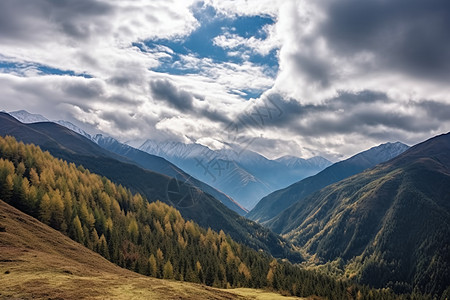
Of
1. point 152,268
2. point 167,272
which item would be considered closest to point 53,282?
point 167,272

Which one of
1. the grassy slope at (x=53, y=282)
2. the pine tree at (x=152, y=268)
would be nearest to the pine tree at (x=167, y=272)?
the pine tree at (x=152, y=268)

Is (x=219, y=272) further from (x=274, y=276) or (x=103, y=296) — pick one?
(x=103, y=296)

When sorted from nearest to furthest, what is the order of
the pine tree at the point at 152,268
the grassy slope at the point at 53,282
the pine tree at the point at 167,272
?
the grassy slope at the point at 53,282, the pine tree at the point at 167,272, the pine tree at the point at 152,268

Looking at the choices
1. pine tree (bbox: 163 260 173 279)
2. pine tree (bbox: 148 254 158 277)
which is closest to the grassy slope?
pine tree (bbox: 148 254 158 277)

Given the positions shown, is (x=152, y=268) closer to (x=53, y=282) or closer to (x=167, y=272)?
(x=167, y=272)

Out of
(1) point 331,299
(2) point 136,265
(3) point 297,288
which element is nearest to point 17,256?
(2) point 136,265

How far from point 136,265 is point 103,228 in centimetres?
4881

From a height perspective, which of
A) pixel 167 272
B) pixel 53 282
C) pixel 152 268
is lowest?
pixel 167 272

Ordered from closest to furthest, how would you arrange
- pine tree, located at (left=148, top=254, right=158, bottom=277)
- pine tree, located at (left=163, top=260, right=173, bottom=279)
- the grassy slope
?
the grassy slope < pine tree, located at (left=163, top=260, right=173, bottom=279) < pine tree, located at (left=148, top=254, right=158, bottom=277)

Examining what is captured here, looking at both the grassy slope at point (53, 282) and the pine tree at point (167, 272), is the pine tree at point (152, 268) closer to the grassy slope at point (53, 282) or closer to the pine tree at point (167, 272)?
the pine tree at point (167, 272)

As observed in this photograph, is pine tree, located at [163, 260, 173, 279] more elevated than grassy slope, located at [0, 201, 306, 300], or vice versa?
grassy slope, located at [0, 201, 306, 300]

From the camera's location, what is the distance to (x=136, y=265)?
150 m

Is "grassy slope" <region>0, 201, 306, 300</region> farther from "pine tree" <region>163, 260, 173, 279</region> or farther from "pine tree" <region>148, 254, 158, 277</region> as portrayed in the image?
"pine tree" <region>163, 260, 173, 279</region>

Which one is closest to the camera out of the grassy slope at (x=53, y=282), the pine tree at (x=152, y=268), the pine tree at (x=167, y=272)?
the grassy slope at (x=53, y=282)
